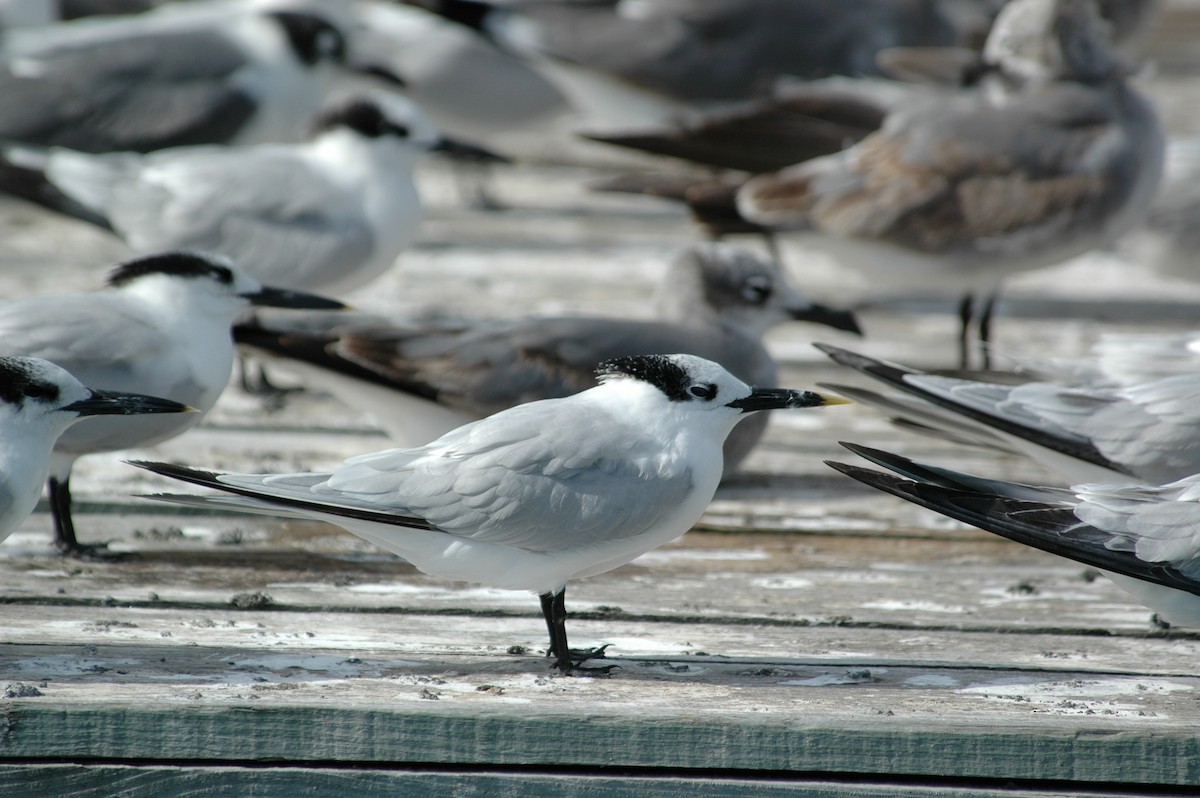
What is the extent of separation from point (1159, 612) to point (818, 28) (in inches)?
142

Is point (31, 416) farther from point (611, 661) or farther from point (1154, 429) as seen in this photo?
point (1154, 429)

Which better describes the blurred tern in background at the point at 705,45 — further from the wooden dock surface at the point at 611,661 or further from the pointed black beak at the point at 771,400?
the pointed black beak at the point at 771,400

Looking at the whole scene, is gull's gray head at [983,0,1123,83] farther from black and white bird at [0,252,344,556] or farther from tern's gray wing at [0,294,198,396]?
tern's gray wing at [0,294,198,396]

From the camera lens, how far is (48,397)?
7.27 feet

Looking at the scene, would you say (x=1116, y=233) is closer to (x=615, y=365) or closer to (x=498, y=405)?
(x=498, y=405)

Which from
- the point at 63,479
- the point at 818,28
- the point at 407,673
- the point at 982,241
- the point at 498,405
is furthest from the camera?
the point at 818,28

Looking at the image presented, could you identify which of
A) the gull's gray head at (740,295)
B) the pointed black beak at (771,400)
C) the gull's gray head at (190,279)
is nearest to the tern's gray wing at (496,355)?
the gull's gray head at (190,279)

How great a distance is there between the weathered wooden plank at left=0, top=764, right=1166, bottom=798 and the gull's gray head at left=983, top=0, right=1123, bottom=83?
8.87 ft

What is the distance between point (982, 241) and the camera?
3951mm

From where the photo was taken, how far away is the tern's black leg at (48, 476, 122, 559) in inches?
100

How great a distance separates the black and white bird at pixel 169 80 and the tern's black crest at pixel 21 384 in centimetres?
270

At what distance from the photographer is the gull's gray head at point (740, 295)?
138 inches

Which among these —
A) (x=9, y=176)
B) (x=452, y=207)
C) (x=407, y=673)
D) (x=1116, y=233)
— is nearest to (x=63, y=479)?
(x=407, y=673)

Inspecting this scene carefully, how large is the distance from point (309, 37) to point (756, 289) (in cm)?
235
